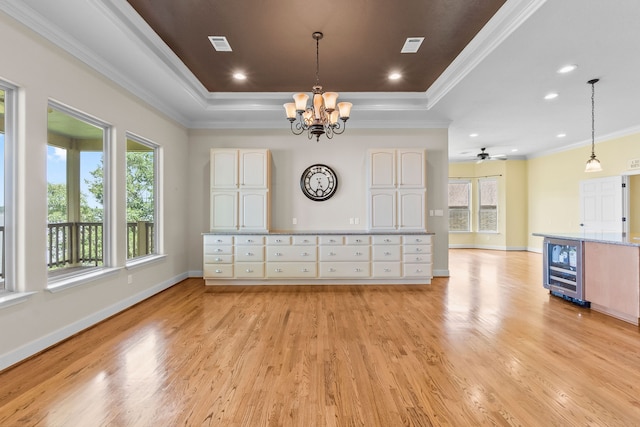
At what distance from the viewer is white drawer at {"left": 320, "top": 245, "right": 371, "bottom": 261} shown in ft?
17.0

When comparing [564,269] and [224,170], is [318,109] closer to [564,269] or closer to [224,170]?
[224,170]

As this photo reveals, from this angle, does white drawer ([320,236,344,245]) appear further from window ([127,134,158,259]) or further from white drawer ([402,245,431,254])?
window ([127,134,158,259])

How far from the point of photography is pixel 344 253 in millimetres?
5184

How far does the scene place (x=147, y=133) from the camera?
176 inches

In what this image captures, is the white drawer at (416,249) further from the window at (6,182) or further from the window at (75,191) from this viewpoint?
the window at (6,182)

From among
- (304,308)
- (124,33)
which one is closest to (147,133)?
(124,33)

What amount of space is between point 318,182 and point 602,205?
6710mm

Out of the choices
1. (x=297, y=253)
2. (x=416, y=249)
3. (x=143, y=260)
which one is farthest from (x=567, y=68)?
(x=143, y=260)

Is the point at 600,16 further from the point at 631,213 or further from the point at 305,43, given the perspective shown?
the point at 631,213

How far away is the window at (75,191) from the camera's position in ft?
10.2

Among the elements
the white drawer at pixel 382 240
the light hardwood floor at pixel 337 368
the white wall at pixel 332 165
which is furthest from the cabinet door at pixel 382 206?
the light hardwood floor at pixel 337 368

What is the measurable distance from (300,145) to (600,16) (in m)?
4.19

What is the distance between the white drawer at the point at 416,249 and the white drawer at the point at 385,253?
0.55ft

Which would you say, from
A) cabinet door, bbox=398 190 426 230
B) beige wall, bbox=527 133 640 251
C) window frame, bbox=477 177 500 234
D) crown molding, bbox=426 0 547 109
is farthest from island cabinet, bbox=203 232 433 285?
window frame, bbox=477 177 500 234
